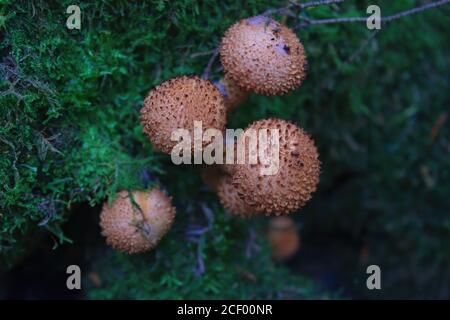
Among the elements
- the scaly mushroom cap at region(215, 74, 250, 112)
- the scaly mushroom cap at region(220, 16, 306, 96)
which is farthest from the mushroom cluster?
the scaly mushroom cap at region(215, 74, 250, 112)

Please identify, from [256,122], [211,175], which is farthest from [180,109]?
[211,175]

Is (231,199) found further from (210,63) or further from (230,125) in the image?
(210,63)

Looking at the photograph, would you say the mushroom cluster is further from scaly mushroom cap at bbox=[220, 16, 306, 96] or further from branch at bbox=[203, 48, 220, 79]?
branch at bbox=[203, 48, 220, 79]

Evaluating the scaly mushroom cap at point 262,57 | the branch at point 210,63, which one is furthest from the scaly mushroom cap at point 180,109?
the branch at point 210,63

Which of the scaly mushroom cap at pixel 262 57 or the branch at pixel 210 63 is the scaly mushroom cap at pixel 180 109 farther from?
the branch at pixel 210 63

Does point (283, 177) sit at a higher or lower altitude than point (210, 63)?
lower
